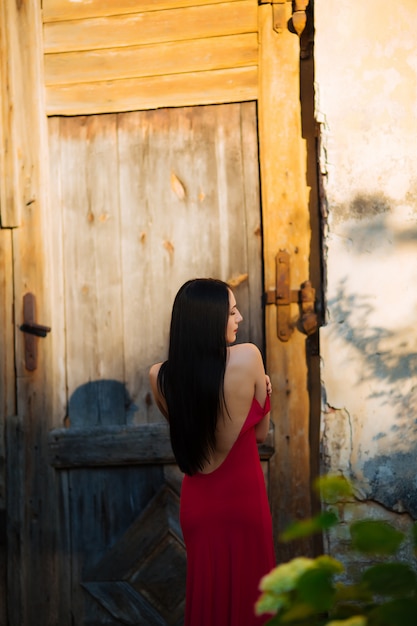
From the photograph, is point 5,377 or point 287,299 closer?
point 287,299

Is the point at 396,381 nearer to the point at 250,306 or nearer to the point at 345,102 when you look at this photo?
the point at 250,306

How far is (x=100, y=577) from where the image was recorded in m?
4.21

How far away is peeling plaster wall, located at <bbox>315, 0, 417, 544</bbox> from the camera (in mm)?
3746

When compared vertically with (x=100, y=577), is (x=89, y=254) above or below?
above

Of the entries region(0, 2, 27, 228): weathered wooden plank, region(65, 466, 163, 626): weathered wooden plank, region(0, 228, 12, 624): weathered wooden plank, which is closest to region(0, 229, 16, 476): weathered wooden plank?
region(0, 228, 12, 624): weathered wooden plank

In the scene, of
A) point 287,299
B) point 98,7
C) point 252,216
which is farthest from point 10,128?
point 287,299

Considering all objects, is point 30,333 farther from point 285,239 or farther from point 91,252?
point 285,239

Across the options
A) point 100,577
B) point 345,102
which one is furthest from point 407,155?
point 100,577

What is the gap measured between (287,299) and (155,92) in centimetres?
117

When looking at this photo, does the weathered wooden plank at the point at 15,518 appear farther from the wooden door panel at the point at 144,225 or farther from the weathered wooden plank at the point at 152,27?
the weathered wooden plank at the point at 152,27

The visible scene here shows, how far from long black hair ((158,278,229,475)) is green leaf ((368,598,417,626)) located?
71.1 inches

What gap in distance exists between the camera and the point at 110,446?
13.7ft

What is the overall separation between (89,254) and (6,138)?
70 centimetres

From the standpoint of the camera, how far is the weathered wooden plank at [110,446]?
4.13 metres
